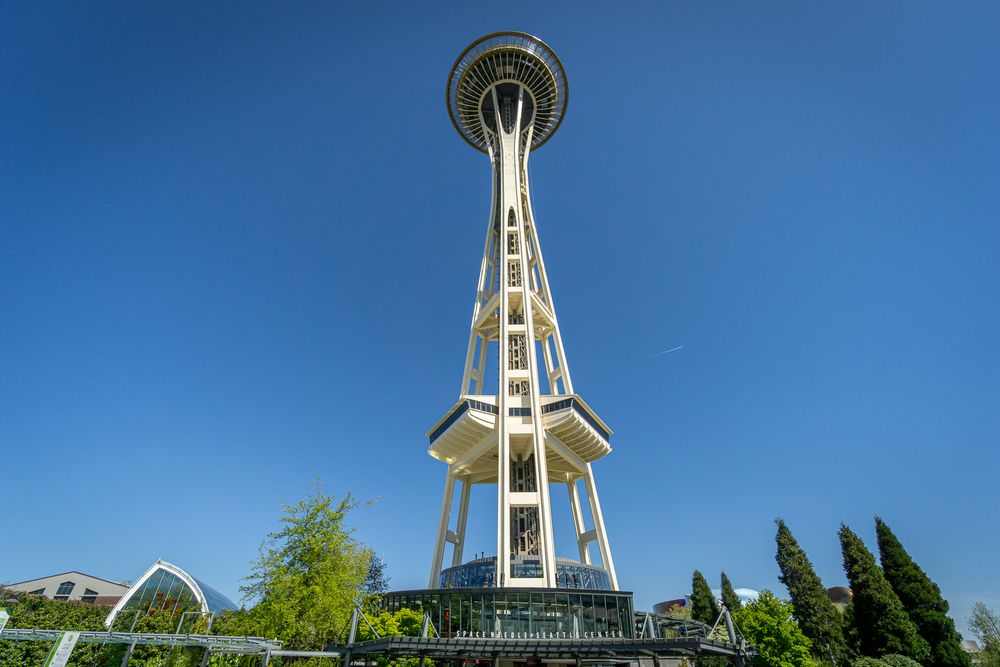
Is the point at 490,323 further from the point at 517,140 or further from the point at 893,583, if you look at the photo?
the point at 893,583

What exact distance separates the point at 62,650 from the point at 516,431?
28.1 metres

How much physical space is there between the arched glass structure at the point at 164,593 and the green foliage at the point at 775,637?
46211mm

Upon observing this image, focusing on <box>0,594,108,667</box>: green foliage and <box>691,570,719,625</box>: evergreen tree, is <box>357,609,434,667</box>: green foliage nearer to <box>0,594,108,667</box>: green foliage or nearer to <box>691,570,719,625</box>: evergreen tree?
<box>0,594,108,667</box>: green foliage

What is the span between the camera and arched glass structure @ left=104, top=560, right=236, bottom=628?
154 ft

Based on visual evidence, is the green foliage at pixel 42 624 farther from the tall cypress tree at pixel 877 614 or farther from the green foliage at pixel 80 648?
the tall cypress tree at pixel 877 614

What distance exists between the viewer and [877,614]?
36031mm

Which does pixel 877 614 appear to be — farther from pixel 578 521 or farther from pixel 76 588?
pixel 76 588

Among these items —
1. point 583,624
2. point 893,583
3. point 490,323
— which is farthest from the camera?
point 490,323

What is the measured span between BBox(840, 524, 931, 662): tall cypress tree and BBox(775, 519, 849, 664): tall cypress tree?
5444mm

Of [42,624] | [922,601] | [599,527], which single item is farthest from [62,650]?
[922,601]

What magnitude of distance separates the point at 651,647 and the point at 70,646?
17878 mm

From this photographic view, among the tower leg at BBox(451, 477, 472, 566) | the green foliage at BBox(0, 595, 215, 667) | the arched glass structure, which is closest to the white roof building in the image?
the arched glass structure

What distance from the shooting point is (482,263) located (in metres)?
50.8

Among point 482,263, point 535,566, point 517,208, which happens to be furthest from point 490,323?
point 535,566
